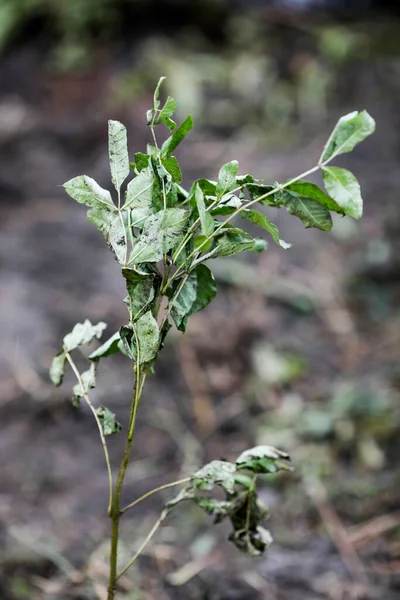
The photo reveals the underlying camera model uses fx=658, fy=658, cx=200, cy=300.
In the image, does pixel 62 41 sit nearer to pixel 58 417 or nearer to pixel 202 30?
pixel 202 30

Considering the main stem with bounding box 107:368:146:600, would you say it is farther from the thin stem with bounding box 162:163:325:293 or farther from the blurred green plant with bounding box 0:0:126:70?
the blurred green plant with bounding box 0:0:126:70

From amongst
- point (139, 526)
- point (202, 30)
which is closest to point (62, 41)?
point (202, 30)

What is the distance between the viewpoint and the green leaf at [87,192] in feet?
3.58

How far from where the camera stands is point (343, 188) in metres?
1.02

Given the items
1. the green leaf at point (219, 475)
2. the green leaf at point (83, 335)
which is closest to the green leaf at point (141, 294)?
the green leaf at point (83, 335)

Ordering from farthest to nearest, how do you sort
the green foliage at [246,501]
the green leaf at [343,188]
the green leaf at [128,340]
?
1. the green foliage at [246,501]
2. the green leaf at [128,340]
3. the green leaf at [343,188]

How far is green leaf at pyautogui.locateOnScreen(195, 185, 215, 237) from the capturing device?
1026 mm

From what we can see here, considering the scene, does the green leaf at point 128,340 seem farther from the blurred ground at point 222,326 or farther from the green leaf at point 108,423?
the blurred ground at point 222,326

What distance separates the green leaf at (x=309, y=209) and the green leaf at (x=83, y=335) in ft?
1.50

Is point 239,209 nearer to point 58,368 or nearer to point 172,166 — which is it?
point 172,166

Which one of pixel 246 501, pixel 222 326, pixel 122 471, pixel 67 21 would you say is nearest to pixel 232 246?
pixel 122 471

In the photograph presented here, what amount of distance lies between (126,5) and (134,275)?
17.3 feet

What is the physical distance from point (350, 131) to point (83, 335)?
0.64 meters

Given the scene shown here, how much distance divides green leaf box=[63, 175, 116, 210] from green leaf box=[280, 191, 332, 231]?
0.98ft
